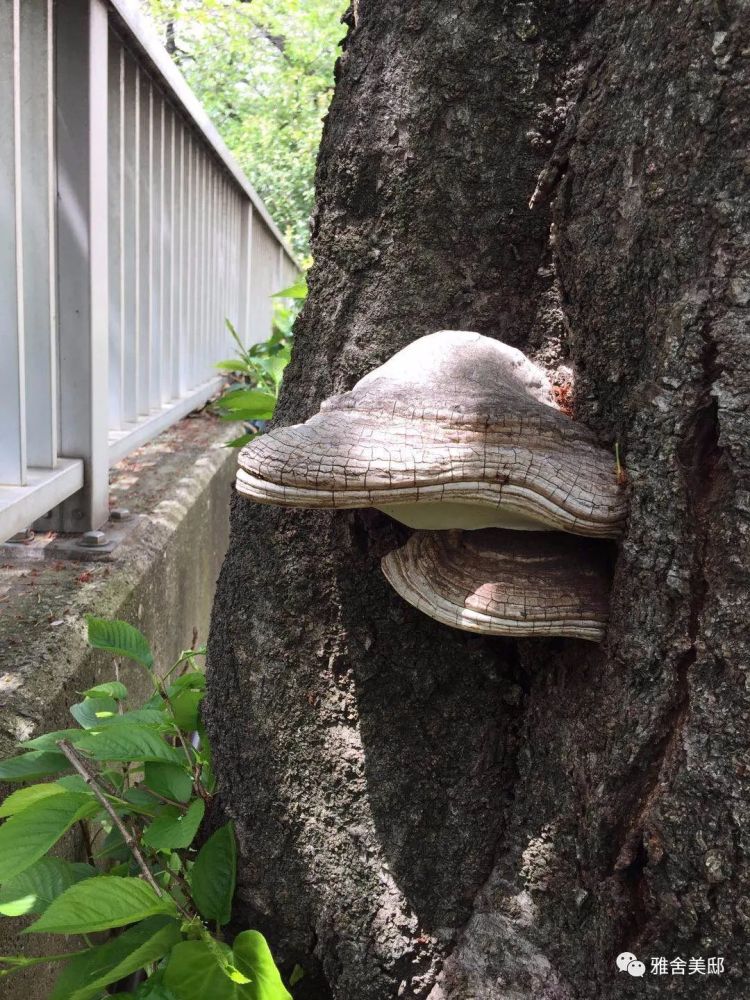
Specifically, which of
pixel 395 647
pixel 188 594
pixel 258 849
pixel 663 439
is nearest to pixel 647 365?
pixel 663 439

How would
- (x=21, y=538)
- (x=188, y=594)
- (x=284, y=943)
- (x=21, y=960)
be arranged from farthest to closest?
(x=188, y=594), (x=21, y=538), (x=284, y=943), (x=21, y=960)

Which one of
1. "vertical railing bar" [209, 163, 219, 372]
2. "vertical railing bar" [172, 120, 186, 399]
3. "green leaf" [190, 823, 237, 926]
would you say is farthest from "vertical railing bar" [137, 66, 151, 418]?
"green leaf" [190, 823, 237, 926]

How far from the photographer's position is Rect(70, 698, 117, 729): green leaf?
1.89 metres

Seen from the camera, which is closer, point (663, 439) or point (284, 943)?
point (663, 439)

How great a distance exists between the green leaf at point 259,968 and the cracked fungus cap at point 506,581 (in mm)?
741

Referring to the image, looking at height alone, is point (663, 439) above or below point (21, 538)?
above

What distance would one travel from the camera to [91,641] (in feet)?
6.28

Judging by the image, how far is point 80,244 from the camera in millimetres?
3143

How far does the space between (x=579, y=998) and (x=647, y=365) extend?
1.16 m

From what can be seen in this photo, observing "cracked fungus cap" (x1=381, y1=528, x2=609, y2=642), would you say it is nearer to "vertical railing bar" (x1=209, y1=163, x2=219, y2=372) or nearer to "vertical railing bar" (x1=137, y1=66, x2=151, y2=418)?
"vertical railing bar" (x1=137, y1=66, x2=151, y2=418)

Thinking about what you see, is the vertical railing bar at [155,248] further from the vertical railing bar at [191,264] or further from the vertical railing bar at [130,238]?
the vertical railing bar at [191,264]

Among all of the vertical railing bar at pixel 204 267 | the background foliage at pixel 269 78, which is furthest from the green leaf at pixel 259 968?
the background foliage at pixel 269 78

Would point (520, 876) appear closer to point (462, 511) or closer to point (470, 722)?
point (470, 722)

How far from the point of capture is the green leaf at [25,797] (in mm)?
1688
